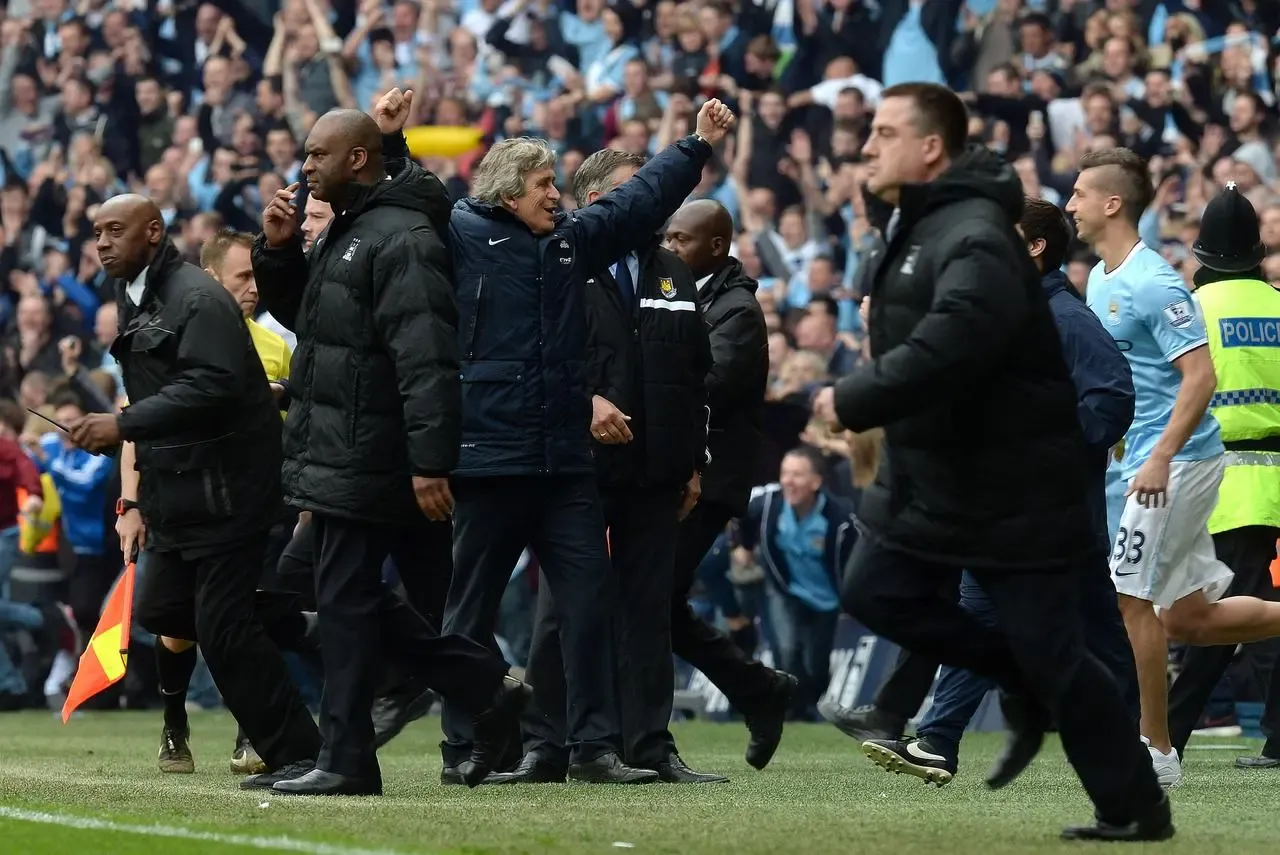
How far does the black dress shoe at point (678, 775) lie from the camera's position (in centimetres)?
879

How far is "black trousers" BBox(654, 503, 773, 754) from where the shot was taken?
383 inches

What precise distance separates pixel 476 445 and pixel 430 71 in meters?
16.0

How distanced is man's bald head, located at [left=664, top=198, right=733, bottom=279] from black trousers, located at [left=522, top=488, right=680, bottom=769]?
1.19 meters

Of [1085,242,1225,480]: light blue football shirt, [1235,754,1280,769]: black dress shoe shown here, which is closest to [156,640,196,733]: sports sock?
[1085,242,1225,480]: light blue football shirt

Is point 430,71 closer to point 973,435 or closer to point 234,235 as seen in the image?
point 234,235

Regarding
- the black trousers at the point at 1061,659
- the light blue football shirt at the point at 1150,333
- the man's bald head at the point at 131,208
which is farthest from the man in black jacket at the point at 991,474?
the man's bald head at the point at 131,208

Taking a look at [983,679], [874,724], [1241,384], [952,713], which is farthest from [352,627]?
[1241,384]

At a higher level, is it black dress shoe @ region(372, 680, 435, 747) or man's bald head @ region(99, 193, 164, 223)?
man's bald head @ region(99, 193, 164, 223)

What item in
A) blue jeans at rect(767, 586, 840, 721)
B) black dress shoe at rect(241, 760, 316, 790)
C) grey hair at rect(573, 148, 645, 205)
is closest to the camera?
black dress shoe at rect(241, 760, 316, 790)

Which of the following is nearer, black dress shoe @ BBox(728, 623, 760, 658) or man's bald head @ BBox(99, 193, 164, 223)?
man's bald head @ BBox(99, 193, 164, 223)

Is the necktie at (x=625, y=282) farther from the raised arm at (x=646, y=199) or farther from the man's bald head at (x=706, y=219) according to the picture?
the man's bald head at (x=706, y=219)

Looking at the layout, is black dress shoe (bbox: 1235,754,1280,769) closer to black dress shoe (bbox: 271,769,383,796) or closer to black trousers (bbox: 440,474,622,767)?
black trousers (bbox: 440,474,622,767)

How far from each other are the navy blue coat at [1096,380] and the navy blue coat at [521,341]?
1.70 metres

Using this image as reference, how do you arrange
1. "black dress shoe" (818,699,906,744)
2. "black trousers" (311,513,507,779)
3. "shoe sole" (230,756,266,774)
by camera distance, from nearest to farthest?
"black dress shoe" (818,699,906,744)
"black trousers" (311,513,507,779)
"shoe sole" (230,756,266,774)
